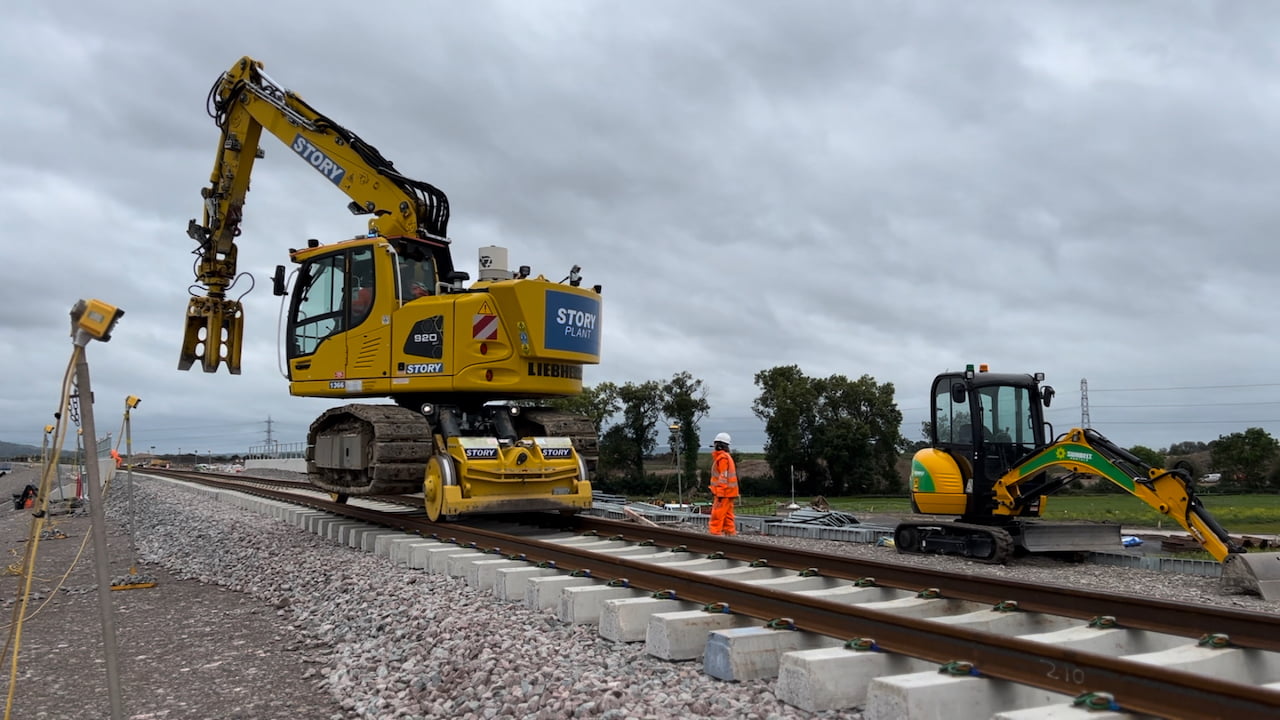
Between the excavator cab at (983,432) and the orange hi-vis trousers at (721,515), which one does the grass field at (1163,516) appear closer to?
the excavator cab at (983,432)

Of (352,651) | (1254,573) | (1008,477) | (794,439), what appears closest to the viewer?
(352,651)

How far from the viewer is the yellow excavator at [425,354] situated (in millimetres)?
9477

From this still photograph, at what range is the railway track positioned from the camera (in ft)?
11.4

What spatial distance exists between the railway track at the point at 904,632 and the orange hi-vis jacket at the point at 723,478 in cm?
268

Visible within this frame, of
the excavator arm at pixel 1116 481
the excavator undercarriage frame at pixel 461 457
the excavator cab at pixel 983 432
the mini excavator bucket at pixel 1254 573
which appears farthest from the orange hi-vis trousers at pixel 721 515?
the mini excavator bucket at pixel 1254 573

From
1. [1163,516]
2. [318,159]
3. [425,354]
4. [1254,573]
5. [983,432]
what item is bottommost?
[1163,516]

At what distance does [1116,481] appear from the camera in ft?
29.1

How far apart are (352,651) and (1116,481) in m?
7.64

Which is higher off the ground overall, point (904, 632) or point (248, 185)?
point (248, 185)

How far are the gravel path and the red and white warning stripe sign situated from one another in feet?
8.75

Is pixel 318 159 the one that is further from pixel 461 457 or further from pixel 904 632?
pixel 904 632

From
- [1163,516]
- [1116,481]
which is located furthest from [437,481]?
[1163,516]

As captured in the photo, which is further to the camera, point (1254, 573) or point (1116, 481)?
point (1116, 481)

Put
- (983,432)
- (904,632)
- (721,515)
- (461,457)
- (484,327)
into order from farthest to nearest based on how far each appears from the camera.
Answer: (721,515)
(983,432)
(484,327)
(461,457)
(904,632)
